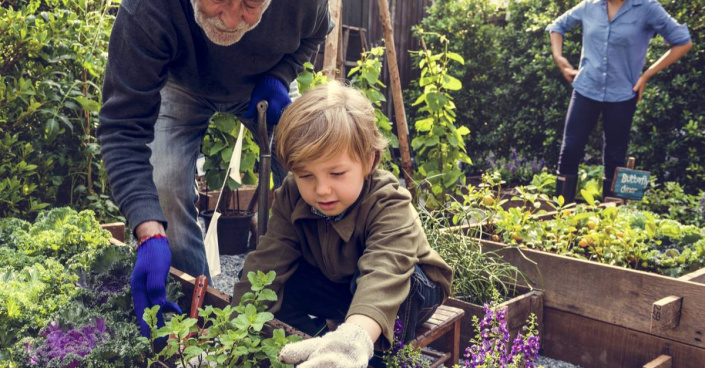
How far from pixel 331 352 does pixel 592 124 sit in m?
3.50

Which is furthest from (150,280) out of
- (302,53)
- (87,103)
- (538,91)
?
(538,91)

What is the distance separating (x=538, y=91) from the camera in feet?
20.5

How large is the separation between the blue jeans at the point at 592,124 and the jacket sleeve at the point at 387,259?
2.73m

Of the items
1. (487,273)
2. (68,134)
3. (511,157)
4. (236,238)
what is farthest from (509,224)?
(511,157)

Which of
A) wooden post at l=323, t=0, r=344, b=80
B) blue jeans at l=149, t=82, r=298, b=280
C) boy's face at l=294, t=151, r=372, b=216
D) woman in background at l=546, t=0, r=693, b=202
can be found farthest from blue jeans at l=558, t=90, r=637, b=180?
boy's face at l=294, t=151, r=372, b=216

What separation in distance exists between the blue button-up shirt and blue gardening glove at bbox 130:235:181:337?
133 inches

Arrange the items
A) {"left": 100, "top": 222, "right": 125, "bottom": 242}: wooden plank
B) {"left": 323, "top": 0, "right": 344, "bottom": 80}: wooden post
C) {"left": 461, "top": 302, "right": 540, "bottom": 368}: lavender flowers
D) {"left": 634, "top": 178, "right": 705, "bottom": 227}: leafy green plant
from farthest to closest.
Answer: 1. {"left": 634, "top": 178, "right": 705, "bottom": 227}: leafy green plant
2. {"left": 323, "top": 0, "right": 344, "bottom": 80}: wooden post
3. {"left": 100, "top": 222, "right": 125, "bottom": 242}: wooden plank
4. {"left": 461, "top": 302, "right": 540, "bottom": 368}: lavender flowers

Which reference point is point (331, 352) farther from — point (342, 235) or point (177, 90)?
point (177, 90)

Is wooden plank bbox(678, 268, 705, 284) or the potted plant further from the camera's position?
the potted plant

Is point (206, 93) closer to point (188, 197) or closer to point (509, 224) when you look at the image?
point (188, 197)

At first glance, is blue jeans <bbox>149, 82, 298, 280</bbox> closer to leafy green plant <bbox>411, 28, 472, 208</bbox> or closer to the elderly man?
the elderly man

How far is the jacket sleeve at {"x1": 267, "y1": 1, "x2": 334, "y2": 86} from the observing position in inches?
82.5

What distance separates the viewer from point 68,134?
9.69 feet

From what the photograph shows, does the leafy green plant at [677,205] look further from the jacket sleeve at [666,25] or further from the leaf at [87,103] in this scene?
the leaf at [87,103]
